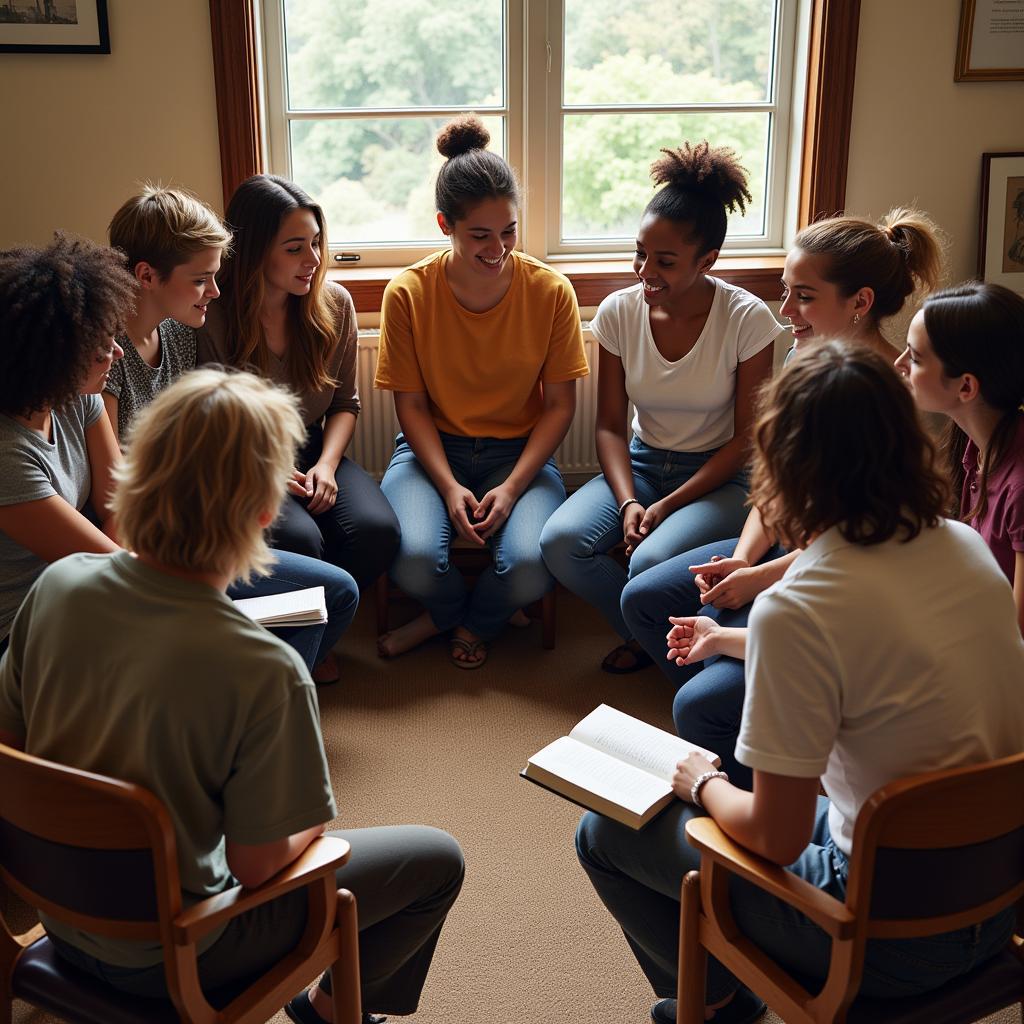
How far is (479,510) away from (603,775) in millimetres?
1357

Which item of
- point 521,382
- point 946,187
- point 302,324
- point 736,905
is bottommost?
point 736,905

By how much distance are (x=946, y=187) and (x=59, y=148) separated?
2.58m

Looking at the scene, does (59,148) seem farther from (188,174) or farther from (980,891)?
(980,891)

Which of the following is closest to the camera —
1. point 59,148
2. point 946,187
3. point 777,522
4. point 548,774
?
point 777,522

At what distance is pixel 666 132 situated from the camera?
3369 millimetres

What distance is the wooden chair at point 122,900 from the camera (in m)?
1.07

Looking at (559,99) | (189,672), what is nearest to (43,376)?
(189,672)

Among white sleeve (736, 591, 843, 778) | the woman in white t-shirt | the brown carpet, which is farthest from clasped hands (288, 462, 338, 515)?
white sleeve (736, 591, 843, 778)

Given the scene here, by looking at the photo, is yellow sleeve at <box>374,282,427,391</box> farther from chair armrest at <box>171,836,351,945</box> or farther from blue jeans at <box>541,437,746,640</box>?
chair armrest at <box>171,836,351,945</box>

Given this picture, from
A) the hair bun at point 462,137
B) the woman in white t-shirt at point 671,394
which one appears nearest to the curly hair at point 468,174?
the hair bun at point 462,137

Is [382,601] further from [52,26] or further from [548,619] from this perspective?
[52,26]

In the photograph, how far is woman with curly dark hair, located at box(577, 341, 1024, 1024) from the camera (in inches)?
45.4

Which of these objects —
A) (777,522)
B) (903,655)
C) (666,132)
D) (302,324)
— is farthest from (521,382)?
(903,655)

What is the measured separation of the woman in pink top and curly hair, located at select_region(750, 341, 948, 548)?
0.56 m
